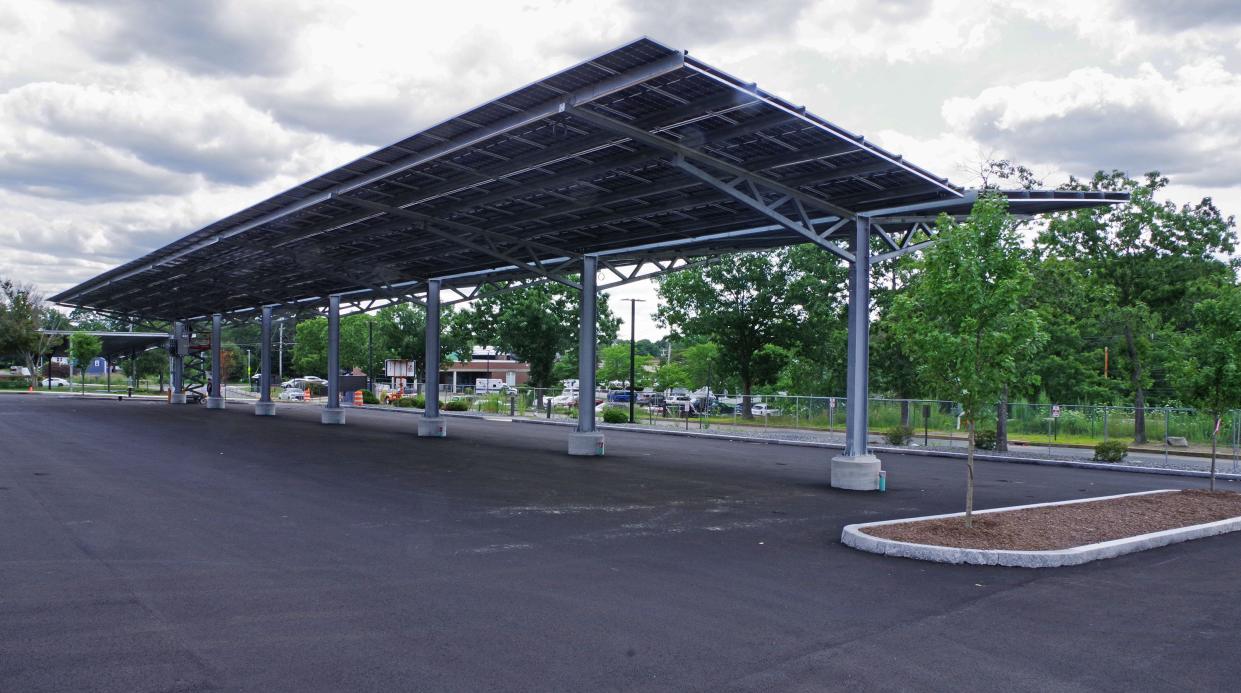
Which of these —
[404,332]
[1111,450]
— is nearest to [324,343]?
[404,332]

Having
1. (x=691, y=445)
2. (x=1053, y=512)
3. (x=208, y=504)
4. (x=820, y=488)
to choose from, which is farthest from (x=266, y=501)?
(x=691, y=445)

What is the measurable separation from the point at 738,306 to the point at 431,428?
21.3m

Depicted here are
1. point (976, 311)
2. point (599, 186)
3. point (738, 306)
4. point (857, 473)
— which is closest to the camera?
point (976, 311)

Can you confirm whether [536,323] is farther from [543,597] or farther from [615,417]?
[543,597]

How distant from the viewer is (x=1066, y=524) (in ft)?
41.7

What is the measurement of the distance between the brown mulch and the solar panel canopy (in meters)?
6.22

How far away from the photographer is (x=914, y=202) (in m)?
18.0

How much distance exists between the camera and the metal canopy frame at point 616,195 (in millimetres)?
13953

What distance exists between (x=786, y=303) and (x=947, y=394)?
34.2 meters

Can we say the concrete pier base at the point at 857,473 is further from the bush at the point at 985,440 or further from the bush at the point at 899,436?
the bush at the point at 899,436


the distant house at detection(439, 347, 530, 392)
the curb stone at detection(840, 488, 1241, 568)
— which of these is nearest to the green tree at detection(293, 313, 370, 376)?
the distant house at detection(439, 347, 530, 392)

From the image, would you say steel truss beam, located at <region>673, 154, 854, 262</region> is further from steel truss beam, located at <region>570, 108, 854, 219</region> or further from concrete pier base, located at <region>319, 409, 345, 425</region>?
concrete pier base, located at <region>319, 409, 345, 425</region>

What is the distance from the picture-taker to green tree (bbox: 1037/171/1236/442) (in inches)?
1436

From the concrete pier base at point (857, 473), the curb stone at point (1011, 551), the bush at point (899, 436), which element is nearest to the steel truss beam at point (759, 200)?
the concrete pier base at point (857, 473)
